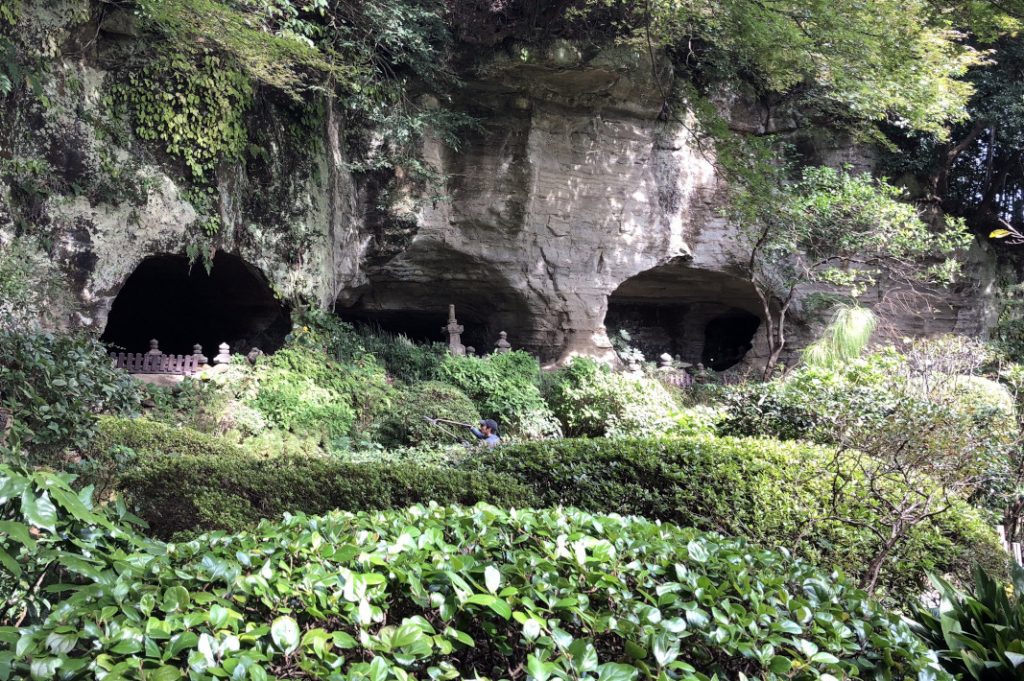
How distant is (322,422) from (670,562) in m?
8.43

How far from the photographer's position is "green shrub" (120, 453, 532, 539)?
509 cm

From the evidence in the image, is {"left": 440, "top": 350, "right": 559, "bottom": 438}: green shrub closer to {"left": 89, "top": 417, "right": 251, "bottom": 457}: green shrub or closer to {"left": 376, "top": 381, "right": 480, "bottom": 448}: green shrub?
{"left": 376, "top": 381, "right": 480, "bottom": 448}: green shrub

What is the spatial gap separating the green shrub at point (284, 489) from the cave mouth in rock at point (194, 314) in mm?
9039

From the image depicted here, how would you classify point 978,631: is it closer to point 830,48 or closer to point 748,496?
point 748,496

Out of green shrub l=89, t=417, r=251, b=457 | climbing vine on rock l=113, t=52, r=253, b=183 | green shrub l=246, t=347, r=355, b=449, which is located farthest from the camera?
green shrub l=246, t=347, r=355, b=449

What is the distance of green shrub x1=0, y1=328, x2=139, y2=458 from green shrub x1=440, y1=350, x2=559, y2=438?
20.9ft

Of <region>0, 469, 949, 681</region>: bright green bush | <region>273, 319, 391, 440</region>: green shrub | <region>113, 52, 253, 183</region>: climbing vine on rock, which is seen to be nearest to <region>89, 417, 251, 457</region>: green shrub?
<region>273, 319, 391, 440</region>: green shrub

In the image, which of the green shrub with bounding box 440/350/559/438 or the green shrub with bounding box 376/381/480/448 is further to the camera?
the green shrub with bounding box 440/350/559/438

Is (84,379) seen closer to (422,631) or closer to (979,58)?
(422,631)

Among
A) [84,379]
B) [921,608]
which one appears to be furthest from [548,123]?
[921,608]

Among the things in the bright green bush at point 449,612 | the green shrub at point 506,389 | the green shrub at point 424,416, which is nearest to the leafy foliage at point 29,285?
the green shrub at point 424,416

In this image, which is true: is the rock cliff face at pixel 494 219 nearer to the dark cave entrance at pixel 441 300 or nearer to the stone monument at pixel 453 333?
the dark cave entrance at pixel 441 300

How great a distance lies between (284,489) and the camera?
5.16 metres

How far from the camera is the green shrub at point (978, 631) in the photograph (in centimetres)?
229
